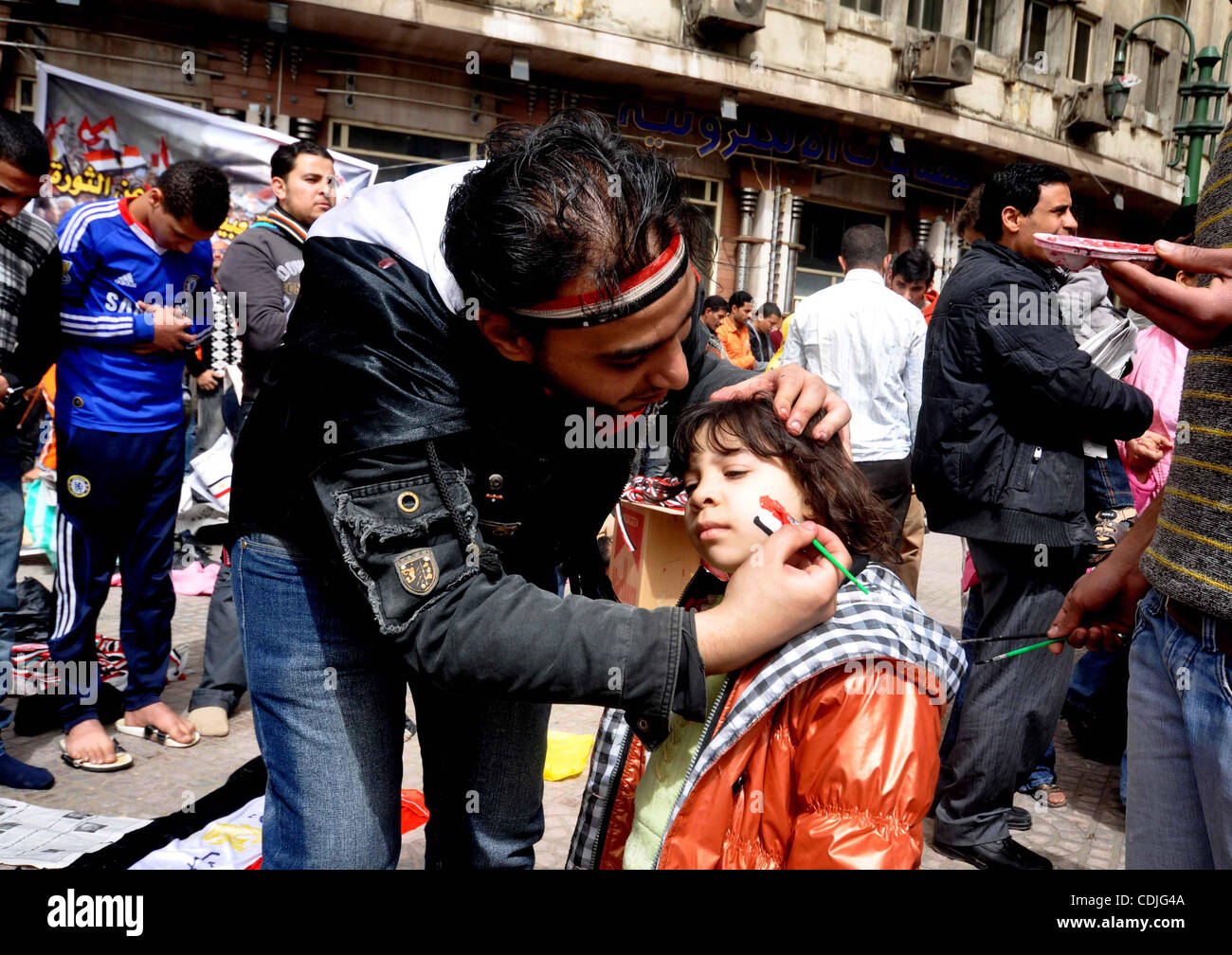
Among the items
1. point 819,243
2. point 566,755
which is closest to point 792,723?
point 566,755

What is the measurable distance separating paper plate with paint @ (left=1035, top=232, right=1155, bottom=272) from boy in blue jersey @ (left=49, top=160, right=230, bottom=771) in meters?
3.22

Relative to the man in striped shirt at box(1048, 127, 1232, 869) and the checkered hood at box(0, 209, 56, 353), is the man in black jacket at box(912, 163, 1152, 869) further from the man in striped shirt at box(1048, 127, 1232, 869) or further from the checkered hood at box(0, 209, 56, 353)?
the checkered hood at box(0, 209, 56, 353)

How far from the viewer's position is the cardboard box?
15.2 feet

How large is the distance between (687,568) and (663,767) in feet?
9.35

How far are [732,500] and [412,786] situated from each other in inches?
87.4

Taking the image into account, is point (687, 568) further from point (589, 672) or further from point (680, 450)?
point (589, 672)

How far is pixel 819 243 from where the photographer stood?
15.6 metres

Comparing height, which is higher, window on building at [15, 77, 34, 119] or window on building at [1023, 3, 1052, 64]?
window on building at [1023, 3, 1052, 64]

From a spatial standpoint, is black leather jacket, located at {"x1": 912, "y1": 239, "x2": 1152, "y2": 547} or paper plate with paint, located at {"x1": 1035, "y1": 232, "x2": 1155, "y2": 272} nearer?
paper plate with paint, located at {"x1": 1035, "y1": 232, "x2": 1155, "y2": 272}

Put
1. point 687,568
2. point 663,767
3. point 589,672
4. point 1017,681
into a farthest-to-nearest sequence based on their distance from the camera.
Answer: point 687,568 < point 1017,681 < point 663,767 < point 589,672

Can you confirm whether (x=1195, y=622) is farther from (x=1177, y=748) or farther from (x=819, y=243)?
(x=819, y=243)

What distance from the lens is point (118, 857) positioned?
2.66 meters

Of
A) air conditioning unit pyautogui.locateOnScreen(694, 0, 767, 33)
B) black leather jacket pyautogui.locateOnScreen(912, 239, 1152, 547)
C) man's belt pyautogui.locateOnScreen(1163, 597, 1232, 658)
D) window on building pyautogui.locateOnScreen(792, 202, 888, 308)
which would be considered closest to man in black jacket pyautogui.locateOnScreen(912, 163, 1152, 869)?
black leather jacket pyautogui.locateOnScreen(912, 239, 1152, 547)
